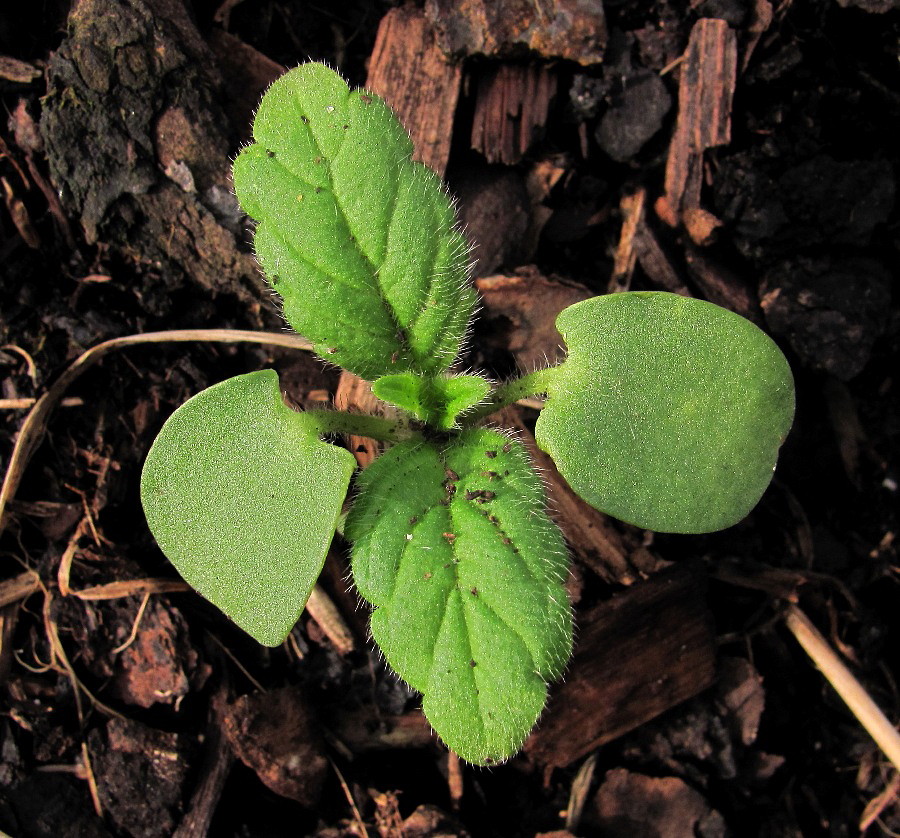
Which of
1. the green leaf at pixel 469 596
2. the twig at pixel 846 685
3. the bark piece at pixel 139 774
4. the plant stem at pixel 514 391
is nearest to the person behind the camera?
the green leaf at pixel 469 596

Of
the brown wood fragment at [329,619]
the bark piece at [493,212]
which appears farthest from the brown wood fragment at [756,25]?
the brown wood fragment at [329,619]

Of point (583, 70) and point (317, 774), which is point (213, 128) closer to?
point (583, 70)

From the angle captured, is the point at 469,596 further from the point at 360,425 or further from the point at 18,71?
the point at 18,71

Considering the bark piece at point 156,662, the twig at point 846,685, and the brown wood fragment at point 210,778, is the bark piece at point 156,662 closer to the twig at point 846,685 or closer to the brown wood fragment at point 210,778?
the brown wood fragment at point 210,778

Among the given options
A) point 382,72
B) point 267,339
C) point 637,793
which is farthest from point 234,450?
point 637,793

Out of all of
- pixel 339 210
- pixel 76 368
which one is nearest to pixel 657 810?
pixel 339 210

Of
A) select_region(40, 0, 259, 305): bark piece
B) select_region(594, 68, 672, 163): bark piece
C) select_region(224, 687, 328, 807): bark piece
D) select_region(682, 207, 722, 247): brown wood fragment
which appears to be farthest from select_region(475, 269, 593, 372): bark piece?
select_region(224, 687, 328, 807): bark piece

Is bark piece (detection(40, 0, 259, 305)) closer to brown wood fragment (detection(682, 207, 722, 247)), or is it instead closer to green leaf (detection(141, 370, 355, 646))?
green leaf (detection(141, 370, 355, 646))
